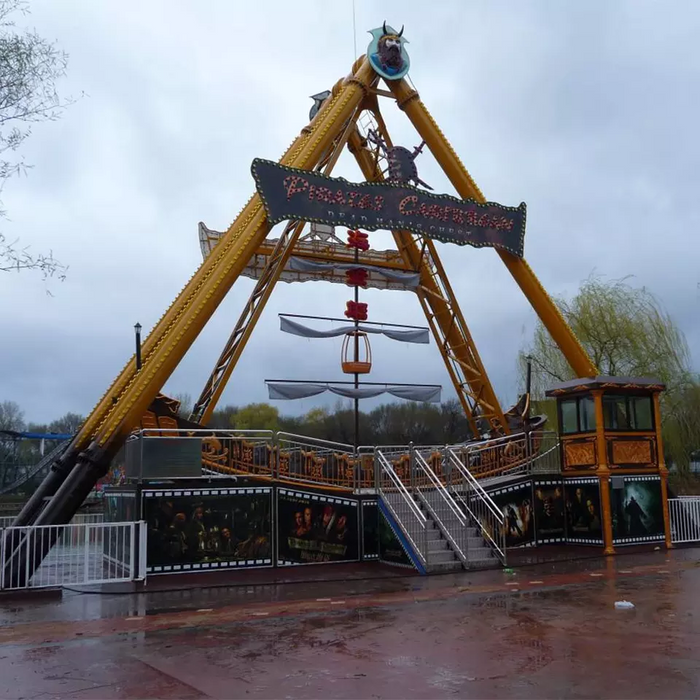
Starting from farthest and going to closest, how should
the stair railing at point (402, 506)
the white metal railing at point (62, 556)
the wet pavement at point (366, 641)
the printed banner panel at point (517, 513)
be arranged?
the printed banner panel at point (517, 513) → the stair railing at point (402, 506) → the white metal railing at point (62, 556) → the wet pavement at point (366, 641)

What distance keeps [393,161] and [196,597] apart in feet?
44.5

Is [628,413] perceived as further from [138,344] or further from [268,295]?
[138,344]

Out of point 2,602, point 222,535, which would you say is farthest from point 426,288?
point 2,602

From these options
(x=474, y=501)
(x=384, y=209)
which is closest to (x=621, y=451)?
(x=474, y=501)

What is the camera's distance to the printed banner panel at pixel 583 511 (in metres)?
17.6

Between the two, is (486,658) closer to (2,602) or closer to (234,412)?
(2,602)

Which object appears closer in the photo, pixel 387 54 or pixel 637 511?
pixel 637 511

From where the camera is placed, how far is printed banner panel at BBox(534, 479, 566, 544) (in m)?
18.0

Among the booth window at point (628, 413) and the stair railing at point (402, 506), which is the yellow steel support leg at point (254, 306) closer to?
the stair railing at point (402, 506)

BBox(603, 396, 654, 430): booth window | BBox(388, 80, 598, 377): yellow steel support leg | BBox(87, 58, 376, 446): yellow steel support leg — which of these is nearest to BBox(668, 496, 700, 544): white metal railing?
BBox(603, 396, 654, 430): booth window

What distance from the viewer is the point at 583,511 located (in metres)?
17.9

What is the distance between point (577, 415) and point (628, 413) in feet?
3.95

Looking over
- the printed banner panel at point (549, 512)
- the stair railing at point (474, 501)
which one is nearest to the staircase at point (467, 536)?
the stair railing at point (474, 501)

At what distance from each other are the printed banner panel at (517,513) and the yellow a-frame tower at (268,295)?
431 centimetres
